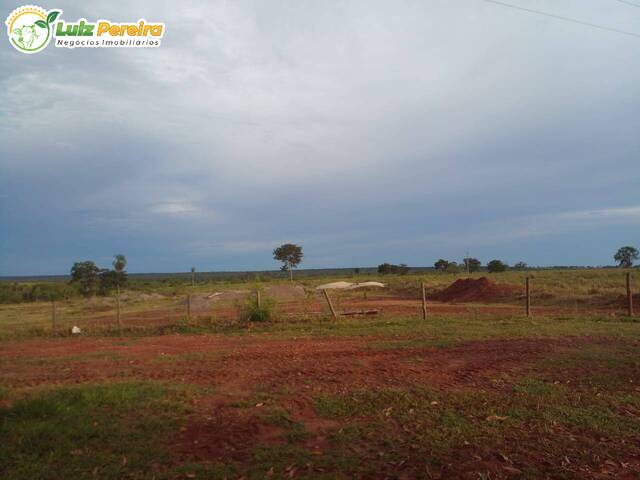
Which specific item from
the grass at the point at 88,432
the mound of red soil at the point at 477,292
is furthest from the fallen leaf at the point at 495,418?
the mound of red soil at the point at 477,292

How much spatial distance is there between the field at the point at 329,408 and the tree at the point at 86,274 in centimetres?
3798

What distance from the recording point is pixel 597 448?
5375 millimetres

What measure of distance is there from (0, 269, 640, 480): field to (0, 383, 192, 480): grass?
0.02 m

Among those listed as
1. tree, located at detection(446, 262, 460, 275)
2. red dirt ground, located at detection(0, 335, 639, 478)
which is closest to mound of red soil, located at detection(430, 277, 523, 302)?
red dirt ground, located at detection(0, 335, 639, 478)

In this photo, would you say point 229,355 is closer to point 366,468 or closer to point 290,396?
point 290,396

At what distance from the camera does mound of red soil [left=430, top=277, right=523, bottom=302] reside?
3038 centimetres

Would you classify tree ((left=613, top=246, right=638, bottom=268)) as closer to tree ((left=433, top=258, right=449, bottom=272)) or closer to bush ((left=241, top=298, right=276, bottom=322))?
tree ((left=433, top=258, right=449, bottom=272))

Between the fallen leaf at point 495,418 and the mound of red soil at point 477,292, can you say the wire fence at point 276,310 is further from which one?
the fallen leaf at point 495,418

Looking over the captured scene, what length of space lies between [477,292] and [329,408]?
27.2 metres

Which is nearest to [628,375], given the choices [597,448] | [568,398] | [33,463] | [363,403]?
[568,398]

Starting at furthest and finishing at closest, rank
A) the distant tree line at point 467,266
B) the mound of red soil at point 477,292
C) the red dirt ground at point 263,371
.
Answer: the distant tree line at point 467,266 → the mound of red soil at point 477,292 → the red dirt ground at point 263,371

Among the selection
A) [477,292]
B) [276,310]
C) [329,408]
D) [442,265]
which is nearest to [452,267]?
[442,265]

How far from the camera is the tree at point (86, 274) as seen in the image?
4853cm

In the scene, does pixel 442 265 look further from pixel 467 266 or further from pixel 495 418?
pixel 495 418
